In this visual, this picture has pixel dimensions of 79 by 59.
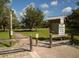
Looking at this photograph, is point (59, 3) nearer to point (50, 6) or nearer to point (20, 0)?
point (50, 6)

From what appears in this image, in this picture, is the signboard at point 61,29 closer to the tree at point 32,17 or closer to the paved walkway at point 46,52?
the paved walkway at point 46,52

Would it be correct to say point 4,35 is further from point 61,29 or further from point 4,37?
point 61,29

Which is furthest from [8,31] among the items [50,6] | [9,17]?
[50,6]

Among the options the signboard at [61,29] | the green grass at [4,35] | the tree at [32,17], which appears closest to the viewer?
the tree at [32,17]

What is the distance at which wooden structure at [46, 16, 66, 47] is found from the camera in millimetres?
3885

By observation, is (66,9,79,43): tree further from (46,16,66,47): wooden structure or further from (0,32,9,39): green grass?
(0,32,9,39): green grass

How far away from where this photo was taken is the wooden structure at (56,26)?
388cm

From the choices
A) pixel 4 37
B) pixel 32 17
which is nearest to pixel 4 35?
pixel 4 37

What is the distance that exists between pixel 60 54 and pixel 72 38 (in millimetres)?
764

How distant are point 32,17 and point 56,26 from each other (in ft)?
2.33

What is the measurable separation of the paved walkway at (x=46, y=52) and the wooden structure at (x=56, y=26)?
0.33 m

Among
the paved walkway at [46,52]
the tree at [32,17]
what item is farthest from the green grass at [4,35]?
the tree at [32,17]

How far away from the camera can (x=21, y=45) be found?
14.1ft

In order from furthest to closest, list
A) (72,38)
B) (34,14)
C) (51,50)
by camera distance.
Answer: (72,38), (51,50), (34,14)
